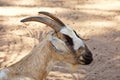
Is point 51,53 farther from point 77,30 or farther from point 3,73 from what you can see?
point 77,30

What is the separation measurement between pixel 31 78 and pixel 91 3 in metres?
5.62

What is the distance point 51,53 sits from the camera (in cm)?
508

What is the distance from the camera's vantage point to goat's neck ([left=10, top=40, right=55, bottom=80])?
5073 mm

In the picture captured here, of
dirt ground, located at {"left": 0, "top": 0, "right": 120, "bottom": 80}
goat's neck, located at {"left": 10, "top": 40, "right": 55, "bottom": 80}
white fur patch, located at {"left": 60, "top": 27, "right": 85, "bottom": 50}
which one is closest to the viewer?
white fur patch, located at {"left": 60, "top": 27, "right": 85, "bottom": 50}

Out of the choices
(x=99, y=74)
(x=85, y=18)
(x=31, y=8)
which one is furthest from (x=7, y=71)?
(x=31, y=8)

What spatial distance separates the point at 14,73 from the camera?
5039 mm

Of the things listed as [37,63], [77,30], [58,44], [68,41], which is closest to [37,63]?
[37,63]

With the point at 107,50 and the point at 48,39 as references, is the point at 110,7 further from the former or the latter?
the point at 48,39

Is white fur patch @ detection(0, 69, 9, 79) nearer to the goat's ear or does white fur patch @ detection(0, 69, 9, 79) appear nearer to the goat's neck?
the goat's neck

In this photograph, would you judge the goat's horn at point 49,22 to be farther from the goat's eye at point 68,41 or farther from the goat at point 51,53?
the goat's eye at point 68,41

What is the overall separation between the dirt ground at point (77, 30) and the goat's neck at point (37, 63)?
1774 millimetres

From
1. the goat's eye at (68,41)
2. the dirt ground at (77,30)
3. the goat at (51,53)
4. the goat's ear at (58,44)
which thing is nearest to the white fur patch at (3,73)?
the goat at (51,53)

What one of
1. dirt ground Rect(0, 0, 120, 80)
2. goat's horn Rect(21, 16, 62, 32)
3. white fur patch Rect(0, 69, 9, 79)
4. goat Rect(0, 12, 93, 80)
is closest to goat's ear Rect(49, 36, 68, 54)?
Result: goat Rect(0, 12, 93, 80)

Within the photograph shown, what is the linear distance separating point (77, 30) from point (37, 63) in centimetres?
383
